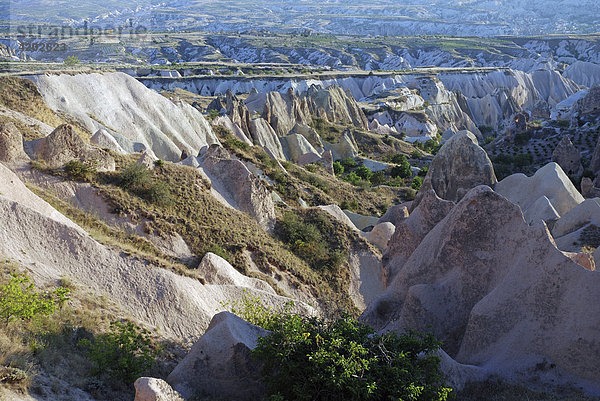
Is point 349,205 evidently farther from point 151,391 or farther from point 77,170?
point 151,391

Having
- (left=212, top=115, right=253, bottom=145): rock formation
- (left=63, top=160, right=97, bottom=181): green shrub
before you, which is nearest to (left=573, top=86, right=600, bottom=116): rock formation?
(left=212, top=115, right=253, bottom=145): rock formation

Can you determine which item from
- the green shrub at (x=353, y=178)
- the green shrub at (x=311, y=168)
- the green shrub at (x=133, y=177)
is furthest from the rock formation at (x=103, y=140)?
the green shrub at (x=353, y=178)

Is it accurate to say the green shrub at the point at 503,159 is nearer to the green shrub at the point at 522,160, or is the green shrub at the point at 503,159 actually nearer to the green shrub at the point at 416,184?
the green shrub at the point at 522,160

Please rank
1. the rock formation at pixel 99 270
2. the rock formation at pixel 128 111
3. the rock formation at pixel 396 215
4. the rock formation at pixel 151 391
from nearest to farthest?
the rock formation at pixel 151 391, the rock formation at pixel 99 270, the rock formation at pixel 396 215, the rock formation at pixel 128 111

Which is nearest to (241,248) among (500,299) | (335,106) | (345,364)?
(500,299)

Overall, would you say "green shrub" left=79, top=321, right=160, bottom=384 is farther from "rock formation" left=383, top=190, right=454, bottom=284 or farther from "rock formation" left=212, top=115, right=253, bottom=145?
"rock formation" left=212, top=115, right=253, bottom=145

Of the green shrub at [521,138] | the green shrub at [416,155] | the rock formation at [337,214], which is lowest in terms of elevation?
the green shrub at [416,155]

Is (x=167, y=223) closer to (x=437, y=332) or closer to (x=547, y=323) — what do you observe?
(x=437, y=332)
